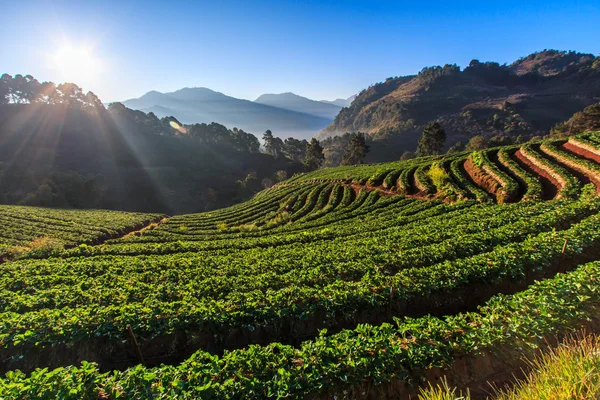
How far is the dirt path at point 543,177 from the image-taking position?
27056mm

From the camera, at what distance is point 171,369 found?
6719 mm

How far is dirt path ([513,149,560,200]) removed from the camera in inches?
1065

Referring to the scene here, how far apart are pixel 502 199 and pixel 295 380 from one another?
31.6 meters

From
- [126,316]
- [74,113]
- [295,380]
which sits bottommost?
[126,316]

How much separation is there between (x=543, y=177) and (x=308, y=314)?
120ft

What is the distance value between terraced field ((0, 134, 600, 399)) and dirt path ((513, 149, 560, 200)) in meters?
6.85

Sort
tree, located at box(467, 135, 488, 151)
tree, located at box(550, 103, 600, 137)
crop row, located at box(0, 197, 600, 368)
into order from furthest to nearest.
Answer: tree, located at box(467, 135, 488, 151) < tree, located at box(550, 103, 600, 137) < crop row, located at box(0, 197, 600, 368)

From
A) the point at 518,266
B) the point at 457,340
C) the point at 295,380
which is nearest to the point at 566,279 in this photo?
the point at 518,266

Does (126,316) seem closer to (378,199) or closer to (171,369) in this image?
(171,369)

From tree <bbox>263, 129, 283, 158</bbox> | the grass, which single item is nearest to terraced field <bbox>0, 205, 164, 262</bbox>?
the grass

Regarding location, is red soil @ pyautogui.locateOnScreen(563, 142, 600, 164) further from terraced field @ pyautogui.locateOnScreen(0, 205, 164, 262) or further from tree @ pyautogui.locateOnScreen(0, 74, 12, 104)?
tree @ pyautogui.locateOnScreen(0, 74, 12, 104)

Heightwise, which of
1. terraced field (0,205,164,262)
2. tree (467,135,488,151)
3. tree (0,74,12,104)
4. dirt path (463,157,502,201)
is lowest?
terraced field (0,205,164,262)

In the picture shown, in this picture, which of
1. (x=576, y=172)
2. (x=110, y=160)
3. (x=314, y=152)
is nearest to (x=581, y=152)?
(x=576, y=172)

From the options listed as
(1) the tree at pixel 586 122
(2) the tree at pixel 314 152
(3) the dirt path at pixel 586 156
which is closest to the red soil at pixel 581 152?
(3) the dirt path at pixel 586 156
